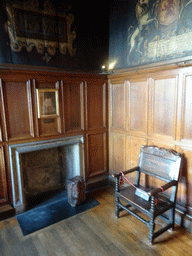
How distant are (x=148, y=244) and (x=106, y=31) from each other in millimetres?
3297

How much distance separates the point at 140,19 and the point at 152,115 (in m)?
1.42

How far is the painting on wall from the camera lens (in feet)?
7.48

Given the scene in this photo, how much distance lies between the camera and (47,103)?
9.17 feet

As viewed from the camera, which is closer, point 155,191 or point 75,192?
point 155,191

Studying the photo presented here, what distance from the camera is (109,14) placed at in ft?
10.9

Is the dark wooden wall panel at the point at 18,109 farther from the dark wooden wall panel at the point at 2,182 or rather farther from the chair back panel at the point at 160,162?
the chair back panel at the point at 160,162

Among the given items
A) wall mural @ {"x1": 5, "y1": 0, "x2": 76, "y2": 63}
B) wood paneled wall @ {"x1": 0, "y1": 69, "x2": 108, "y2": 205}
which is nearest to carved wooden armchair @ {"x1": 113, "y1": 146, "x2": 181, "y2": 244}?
wood paneled wall @ {"x1": 0, "y1": 69, "x2": 108, "y2": 205}

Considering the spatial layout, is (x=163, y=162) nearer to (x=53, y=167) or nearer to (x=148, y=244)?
(x=148, y=244)

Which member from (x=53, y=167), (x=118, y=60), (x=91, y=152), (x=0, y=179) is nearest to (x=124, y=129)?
(x=91, y=152)

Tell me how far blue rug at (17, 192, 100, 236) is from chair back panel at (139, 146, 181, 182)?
1.05 meters

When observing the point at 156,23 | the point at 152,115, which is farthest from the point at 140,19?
the point at 152,115

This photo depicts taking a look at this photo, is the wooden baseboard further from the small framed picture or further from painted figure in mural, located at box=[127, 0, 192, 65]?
painted figure in mural, located at box=[127, 0, 192, 65]

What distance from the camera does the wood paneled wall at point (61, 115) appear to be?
2553 mm

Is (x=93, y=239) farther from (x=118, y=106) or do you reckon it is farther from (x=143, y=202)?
(x=118, y=106)
